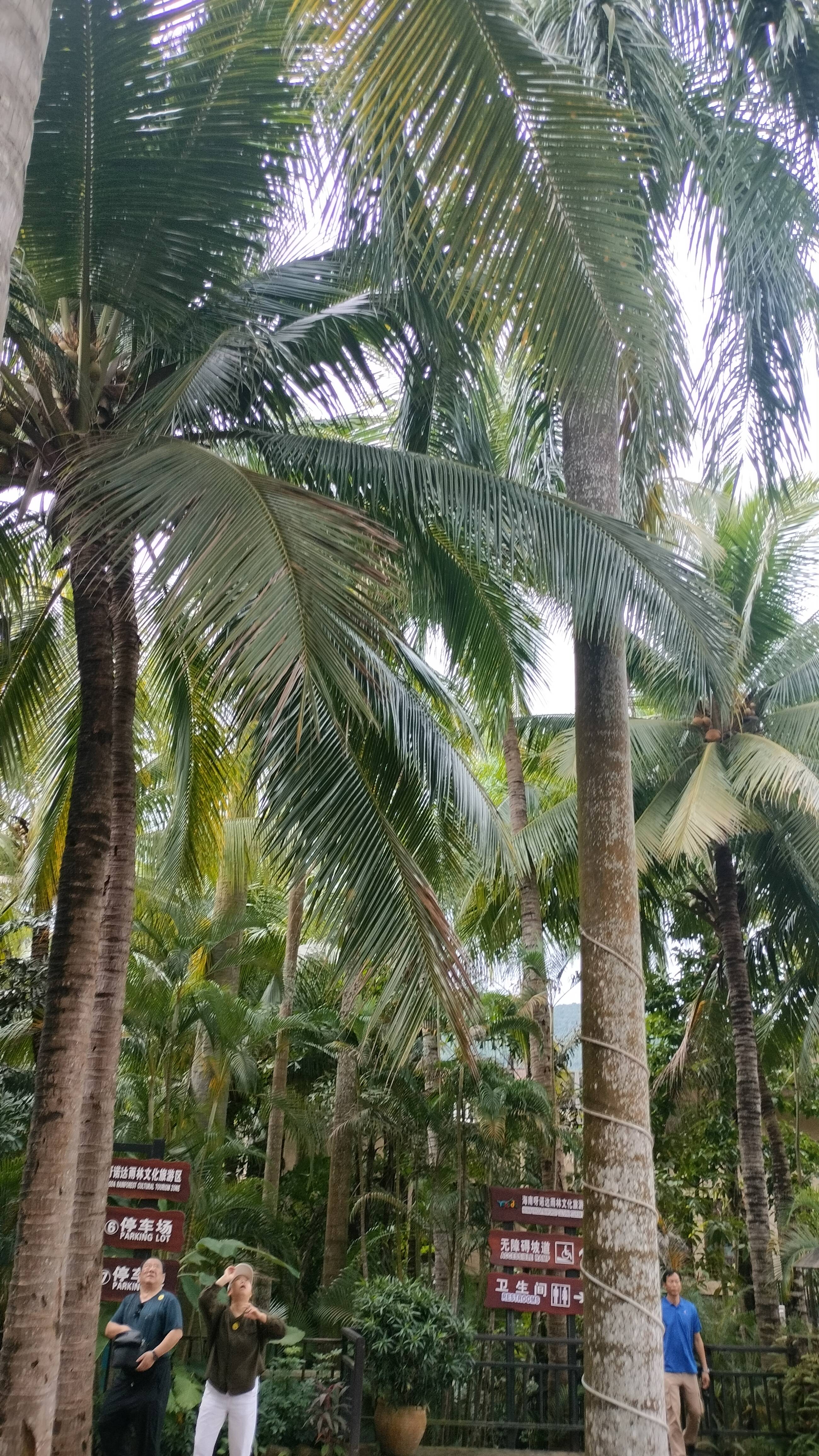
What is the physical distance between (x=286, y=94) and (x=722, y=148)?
99.3 inches

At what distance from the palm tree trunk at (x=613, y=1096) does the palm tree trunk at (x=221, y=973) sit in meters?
8.02

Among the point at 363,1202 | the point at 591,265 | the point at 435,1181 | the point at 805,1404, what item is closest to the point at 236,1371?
the point at 591,265

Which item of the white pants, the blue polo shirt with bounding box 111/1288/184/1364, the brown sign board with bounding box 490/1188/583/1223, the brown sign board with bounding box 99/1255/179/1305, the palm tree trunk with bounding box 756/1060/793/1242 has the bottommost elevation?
the white pants

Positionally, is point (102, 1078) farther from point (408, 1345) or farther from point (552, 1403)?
point (552, 1403)

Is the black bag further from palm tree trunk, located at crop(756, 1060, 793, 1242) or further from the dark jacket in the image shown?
palm tree trunk, located at crop(756, 1060, 793, 1242)

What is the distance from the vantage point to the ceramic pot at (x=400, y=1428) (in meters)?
8.04

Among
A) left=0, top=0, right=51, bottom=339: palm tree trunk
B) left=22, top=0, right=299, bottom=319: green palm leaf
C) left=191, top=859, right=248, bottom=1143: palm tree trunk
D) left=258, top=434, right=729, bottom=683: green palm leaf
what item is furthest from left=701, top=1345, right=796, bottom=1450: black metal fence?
left=0, top=0, right=51, bottom=339: palm tree trunk

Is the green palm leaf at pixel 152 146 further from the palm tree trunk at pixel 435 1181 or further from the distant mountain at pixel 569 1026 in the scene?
the distant mountain at pixel 569 1026

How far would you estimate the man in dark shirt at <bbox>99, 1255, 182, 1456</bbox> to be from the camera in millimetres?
5918

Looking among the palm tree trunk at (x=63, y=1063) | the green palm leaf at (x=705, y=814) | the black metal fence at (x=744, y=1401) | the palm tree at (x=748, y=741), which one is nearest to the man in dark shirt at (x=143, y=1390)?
the palm tree trunk at (x=63, y=1063)

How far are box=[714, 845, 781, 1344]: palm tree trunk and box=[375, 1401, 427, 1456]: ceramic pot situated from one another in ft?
16.4

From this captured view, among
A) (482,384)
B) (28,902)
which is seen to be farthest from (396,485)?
(28,902)

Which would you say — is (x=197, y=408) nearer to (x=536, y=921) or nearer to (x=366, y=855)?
(x=366, y=855)

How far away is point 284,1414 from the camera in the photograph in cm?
788
